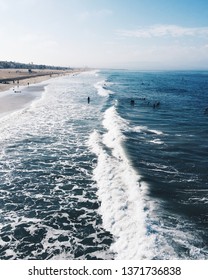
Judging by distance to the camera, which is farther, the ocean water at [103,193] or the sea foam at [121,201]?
the ocean water at [103,193]

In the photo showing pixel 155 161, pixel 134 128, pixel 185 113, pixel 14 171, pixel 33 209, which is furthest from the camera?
pixel 185 113

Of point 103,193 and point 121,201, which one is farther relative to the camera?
point 103,193

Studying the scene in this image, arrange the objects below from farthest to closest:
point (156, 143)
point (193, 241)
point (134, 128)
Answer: point (134, 128), point (156, 143), point (193, 241)

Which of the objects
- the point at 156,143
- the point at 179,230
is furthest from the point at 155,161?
the point at 179,230

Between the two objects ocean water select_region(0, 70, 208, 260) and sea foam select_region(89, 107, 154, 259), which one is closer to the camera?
sea foam select_region(89, 107, 154, 259)
